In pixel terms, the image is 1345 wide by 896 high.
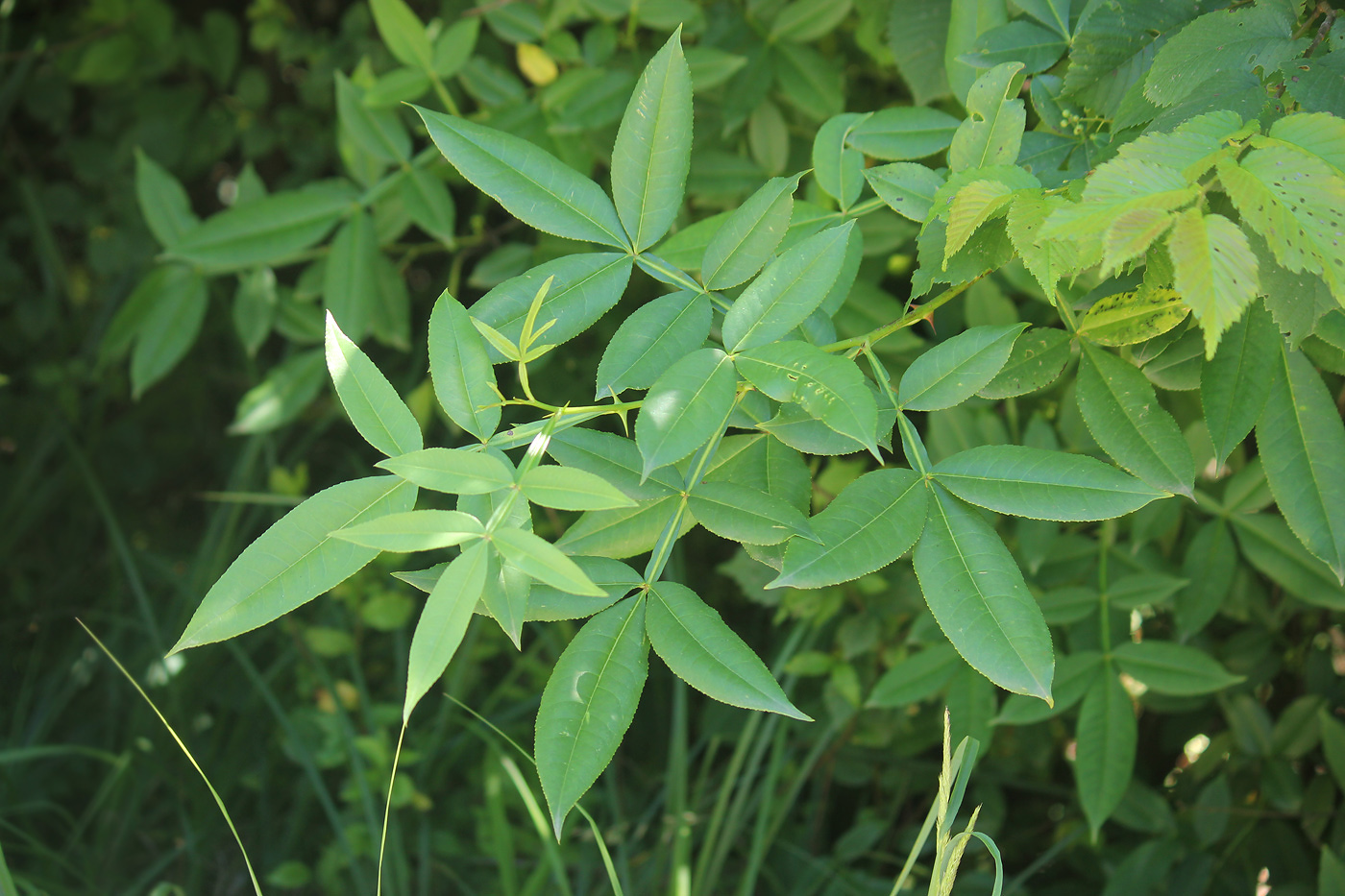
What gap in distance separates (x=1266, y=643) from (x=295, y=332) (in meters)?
1.42

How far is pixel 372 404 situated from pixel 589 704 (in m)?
0.23

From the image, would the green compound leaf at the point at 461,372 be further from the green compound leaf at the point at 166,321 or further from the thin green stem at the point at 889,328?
the green compound leaf at the point at 166,321

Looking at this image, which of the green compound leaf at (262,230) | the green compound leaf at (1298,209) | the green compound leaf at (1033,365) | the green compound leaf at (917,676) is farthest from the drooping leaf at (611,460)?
the green compound leaf at (262,230)

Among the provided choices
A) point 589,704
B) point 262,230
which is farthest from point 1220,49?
point 262,230

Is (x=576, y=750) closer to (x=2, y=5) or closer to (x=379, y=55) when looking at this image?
(x=379, y=55)

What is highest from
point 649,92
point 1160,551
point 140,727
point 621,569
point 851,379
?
point 649,92

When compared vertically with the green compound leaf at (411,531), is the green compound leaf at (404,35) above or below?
above

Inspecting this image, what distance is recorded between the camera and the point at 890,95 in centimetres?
147

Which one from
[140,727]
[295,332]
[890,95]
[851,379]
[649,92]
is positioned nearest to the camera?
[851,379]

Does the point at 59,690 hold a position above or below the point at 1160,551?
below

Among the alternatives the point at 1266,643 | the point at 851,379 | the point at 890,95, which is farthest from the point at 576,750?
the point at 890,95

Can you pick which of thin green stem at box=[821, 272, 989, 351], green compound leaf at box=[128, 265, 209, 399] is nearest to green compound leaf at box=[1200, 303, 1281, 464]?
thin green stem at box=[821, 272, 989, 351]

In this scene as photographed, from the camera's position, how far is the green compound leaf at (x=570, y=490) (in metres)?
0.50

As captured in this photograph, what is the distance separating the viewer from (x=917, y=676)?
45.1 inches
